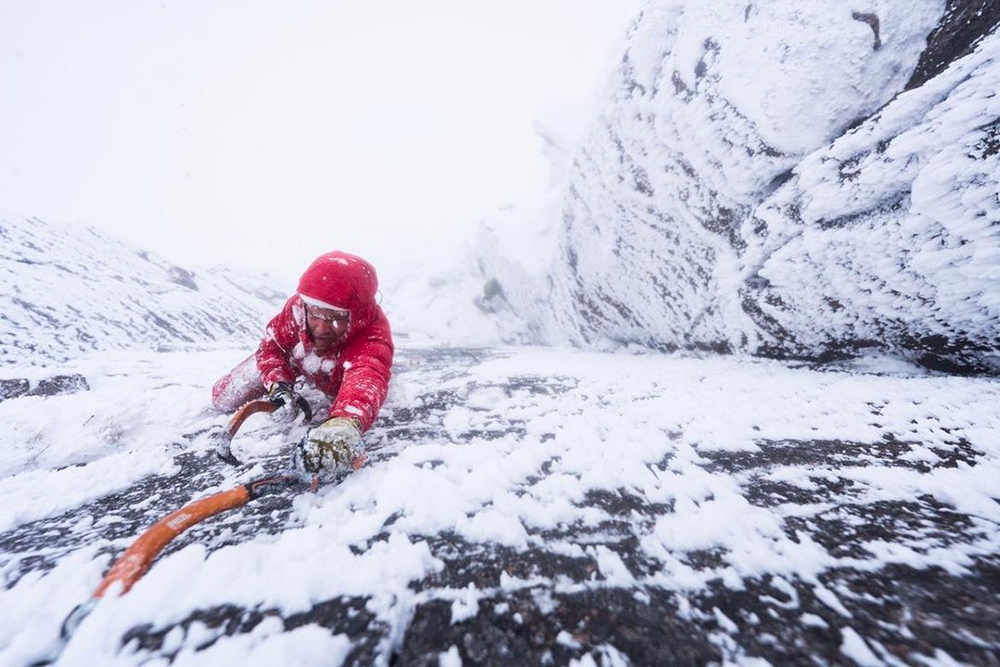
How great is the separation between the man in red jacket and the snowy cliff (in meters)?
3.81

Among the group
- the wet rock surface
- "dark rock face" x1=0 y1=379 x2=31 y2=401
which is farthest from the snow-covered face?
"dark rock face" x1=0 y1=379 x2=31 y2=401

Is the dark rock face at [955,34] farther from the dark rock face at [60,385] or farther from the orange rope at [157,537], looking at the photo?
the dark rock face at [60,385]

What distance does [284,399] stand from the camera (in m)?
2.25

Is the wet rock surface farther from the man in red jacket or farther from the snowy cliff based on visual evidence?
the snowy cliff

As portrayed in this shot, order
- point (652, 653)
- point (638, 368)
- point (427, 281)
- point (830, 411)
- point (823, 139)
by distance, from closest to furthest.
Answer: point (652, 653) < point (830, 411) < point (823, 139) < point (638, 368) < point (427, 281)

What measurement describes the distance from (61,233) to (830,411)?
1327 centimetres

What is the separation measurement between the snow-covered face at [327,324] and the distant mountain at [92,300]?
16.8 ft

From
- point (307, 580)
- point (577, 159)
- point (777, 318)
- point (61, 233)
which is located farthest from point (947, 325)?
point (61, 233)

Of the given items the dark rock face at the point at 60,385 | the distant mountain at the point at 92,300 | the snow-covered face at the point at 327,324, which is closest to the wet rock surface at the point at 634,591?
the snow-covered face at the point at 327,324

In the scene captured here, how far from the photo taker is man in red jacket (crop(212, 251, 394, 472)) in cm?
213

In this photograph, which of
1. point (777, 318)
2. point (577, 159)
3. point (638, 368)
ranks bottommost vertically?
point (638, 368)

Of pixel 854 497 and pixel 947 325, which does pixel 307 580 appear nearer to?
pixel 854 497

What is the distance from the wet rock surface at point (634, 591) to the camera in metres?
0.89

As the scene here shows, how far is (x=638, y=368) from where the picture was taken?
15.6 ft
